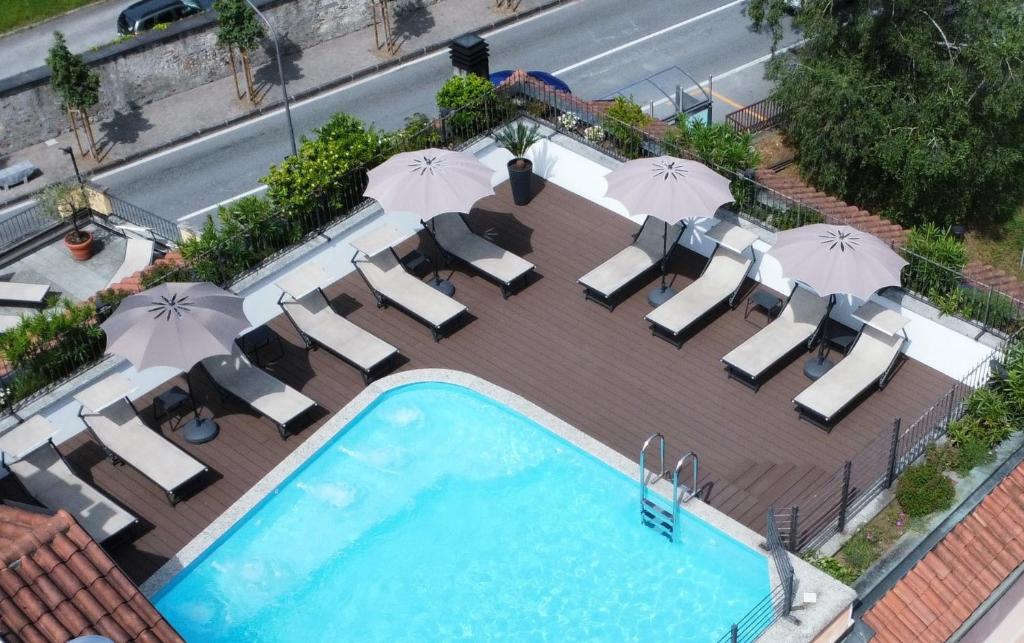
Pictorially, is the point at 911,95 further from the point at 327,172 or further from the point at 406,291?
the point at 327,172

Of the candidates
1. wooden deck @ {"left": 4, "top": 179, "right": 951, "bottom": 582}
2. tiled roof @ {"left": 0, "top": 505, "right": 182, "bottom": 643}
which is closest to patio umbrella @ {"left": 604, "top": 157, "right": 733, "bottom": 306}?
wooden deck @ {"left": 4, "top": 179, "right": 951, "bottom": 582}

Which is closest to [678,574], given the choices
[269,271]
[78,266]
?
[269,271]

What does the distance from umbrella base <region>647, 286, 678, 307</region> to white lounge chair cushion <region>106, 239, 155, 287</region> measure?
13.1m

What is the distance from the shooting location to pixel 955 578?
16.2 m

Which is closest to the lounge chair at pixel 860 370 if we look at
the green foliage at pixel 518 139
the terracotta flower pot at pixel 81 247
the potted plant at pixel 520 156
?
the potted plant at pixel 520 156

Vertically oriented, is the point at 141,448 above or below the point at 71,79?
above

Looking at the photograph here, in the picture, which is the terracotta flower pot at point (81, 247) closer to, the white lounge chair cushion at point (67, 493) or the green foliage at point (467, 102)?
the green foliage at point (467, 102)

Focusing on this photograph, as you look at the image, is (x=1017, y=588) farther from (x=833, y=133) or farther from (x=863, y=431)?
(x=833, y=133)

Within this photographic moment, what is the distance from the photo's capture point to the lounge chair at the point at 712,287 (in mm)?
20938

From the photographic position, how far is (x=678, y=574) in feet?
57.2

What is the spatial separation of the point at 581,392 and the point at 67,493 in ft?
25.2

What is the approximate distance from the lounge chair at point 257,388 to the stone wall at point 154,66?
2060cm

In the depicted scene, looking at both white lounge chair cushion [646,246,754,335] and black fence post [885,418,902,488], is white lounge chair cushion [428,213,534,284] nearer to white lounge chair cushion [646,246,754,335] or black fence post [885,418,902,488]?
white lounge chair cushion [646,246,754,335]

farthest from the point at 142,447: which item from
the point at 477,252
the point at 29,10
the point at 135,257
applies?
the point at 29,10
